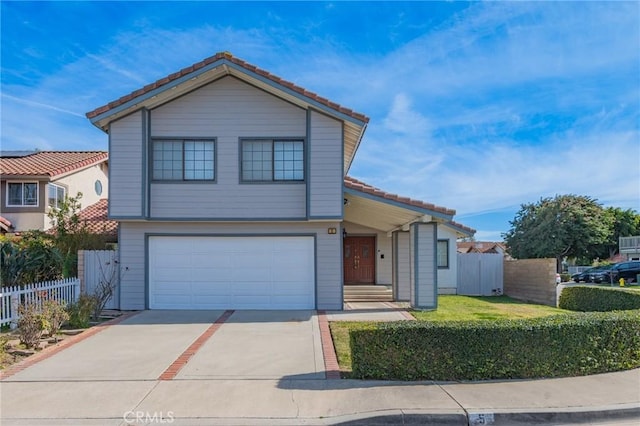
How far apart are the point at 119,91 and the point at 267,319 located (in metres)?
8.12

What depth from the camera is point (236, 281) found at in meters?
13.3

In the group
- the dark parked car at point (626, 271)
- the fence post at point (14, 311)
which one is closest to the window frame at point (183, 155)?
the fence post at point (14, 311)

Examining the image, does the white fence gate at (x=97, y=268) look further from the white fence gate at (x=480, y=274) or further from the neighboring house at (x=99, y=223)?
the white fence gate at (x=480, y=274)

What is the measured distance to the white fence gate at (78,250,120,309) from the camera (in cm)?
1334

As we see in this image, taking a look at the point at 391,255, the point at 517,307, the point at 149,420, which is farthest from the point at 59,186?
the point at 517,307

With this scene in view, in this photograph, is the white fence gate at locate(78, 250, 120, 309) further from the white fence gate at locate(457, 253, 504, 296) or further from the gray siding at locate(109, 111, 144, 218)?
the white fence gate at locate(457, 253, 504, 296)

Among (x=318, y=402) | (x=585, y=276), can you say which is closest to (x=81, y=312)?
(x=318, y=402)

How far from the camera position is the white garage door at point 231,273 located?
1329 centimetres

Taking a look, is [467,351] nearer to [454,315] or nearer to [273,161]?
[454,315]

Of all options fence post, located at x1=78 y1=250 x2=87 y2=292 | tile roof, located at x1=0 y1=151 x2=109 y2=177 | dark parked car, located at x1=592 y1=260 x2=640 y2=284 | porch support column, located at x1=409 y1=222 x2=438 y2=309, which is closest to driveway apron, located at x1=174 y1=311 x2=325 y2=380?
porch support column, located at x1=409 y1=222 x2=438 y2=309

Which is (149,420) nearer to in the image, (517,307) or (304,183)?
(304,183)

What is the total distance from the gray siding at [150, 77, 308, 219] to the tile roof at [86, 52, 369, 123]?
29.5 inches

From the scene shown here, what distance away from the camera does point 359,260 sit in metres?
18.2

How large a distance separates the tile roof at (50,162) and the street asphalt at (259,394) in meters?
14.1
